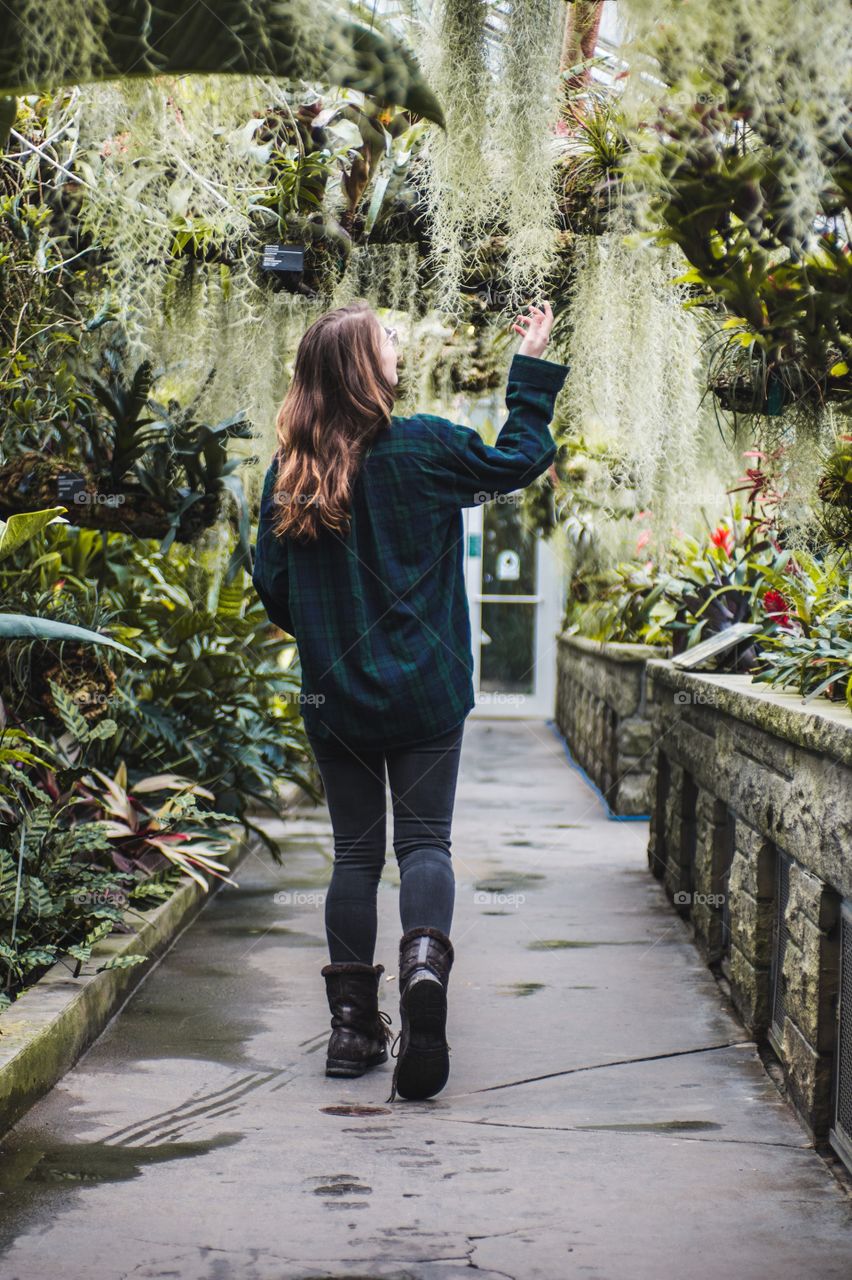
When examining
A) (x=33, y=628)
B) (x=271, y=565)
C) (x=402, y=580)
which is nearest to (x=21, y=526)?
(x=33, y=628)

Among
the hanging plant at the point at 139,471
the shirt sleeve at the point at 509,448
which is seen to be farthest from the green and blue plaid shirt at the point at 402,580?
the hanging plant at the point at 139,471

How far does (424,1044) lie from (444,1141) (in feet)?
0.70

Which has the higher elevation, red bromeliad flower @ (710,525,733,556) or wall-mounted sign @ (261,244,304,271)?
wall-mounted sign @ (261,244,304,271)

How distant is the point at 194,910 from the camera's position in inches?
182

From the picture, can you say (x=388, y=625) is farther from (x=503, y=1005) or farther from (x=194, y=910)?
(x=194, y=910)

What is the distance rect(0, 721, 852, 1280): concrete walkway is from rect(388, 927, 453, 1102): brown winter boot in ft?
0.20

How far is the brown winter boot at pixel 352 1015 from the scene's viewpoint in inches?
114

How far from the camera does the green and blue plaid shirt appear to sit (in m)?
2.83

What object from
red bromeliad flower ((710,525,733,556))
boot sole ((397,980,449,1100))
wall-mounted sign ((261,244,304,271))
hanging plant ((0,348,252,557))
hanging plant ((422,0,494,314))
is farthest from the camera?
red bromeliad flower ((710,525,733,556))

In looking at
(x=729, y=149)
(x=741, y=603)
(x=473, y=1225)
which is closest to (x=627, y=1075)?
(x=473, y=1225)

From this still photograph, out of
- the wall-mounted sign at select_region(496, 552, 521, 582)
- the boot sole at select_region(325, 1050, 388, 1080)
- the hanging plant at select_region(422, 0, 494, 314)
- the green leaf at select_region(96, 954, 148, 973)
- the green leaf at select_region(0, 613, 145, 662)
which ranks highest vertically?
the hanging plant at select_region(422, 0, 494, 314)

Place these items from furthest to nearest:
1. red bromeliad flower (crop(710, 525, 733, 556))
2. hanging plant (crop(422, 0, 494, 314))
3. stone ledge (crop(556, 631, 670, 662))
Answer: stone ledge (crop(556, 631, 670, 662)) < red bromeliad flower (crop(710, 525, 733, 556)) < hanging plant (crop(422, 0, 494, 314))

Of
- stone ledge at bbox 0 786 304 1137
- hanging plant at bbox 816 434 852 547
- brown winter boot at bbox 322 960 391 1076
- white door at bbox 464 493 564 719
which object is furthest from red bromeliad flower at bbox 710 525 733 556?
white door at bbox 464 493 564 719

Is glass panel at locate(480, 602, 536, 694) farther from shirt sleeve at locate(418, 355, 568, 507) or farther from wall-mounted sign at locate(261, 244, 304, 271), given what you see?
shirt sleeve at locate(418, 355, 568, 507)
